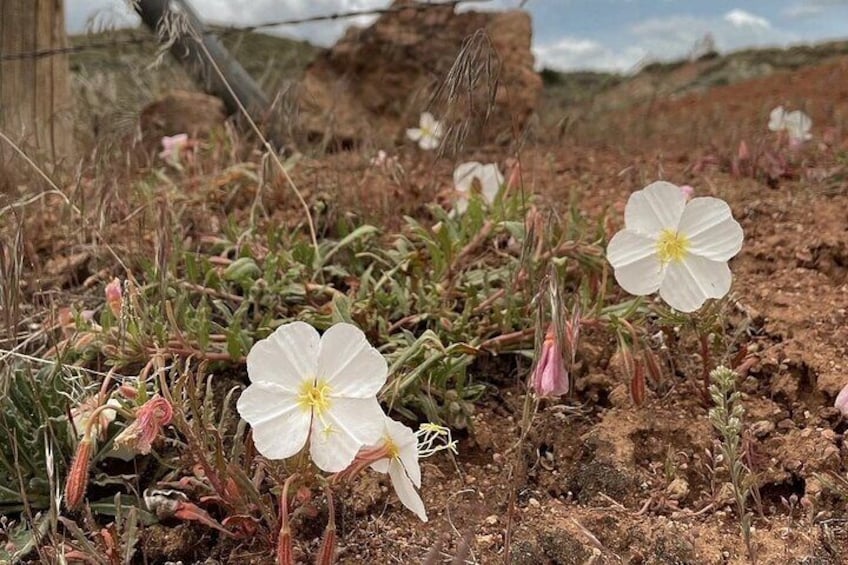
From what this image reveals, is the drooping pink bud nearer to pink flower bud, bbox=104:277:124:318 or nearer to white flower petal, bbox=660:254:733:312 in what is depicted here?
pink flower bud, bbox=104:277:124:318

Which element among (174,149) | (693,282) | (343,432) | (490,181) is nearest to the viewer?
(343,432)

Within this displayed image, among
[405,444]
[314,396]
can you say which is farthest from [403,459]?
[314,396]

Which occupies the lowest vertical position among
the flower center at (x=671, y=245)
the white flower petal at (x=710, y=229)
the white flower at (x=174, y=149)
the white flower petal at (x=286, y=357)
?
the white flower at (x=174, y=149)

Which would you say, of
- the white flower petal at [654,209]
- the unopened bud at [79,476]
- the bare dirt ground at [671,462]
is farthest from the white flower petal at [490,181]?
the unopened bud at [79,476]

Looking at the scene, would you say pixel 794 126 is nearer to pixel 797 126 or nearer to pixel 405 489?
pixel 797 126

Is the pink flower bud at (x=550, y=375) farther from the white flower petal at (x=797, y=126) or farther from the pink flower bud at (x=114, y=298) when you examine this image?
the white flower petal at (x=797, y=126)
